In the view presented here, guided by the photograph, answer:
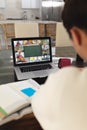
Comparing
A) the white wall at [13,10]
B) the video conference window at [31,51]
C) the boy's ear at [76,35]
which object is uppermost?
the white wall at [13,10]

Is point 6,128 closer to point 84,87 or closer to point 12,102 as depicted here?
point 12,102

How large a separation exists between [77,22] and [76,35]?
0.03 m

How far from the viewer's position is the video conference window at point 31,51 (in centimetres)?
159

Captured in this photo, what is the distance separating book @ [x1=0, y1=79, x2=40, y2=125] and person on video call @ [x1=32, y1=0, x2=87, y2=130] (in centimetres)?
38

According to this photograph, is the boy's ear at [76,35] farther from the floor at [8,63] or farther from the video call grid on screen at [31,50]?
the floor at [8,63]

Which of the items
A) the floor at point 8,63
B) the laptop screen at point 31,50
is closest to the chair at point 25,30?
the floor at point 8,63

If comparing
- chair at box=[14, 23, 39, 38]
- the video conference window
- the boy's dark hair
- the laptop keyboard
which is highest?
the boy's dark hair

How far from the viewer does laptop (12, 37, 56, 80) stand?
5.19 feet

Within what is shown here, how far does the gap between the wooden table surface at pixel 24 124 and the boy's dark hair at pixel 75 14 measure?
0.65 metres

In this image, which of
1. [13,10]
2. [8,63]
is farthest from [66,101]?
[13,10]

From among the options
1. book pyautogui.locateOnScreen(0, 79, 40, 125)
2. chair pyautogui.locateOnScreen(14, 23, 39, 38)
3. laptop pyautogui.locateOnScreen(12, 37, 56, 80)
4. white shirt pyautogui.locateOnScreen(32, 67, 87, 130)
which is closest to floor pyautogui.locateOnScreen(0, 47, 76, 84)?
chair pyautogui.locateOnScreen(14, 23, 39, 38)

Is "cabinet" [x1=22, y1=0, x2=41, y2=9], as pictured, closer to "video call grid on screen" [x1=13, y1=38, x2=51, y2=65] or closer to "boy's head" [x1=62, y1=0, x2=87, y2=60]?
"video call grid on screen" [x1=13, y1=38, x2=51, y2=65]

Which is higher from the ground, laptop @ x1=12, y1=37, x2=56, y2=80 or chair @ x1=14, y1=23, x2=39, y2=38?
chair @ x1=14, y1=23, x2=39, y2=38

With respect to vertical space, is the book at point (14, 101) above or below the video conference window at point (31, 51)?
below
